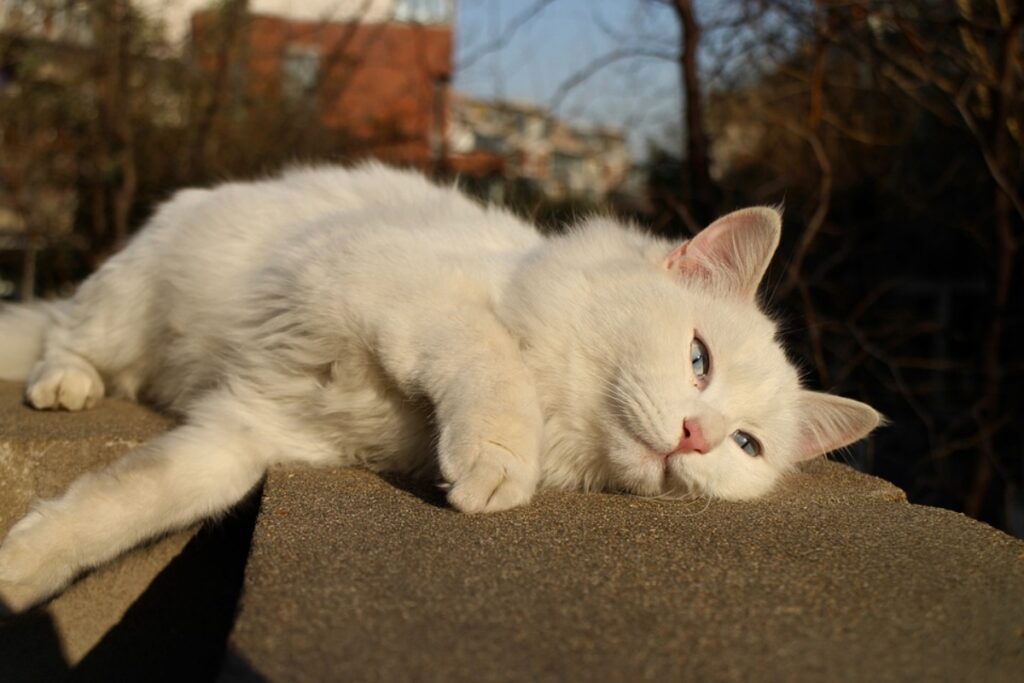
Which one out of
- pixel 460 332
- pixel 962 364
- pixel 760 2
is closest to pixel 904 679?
pixel 460 332

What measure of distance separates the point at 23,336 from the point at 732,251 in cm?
243

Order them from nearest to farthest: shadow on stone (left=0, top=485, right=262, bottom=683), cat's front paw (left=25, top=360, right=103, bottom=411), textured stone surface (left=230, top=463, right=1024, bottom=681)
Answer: textured stone surface (left=230, top=463, right=1024, bottom=681), shadow on stone (left=0, top=485, right=262, bottom=683), cat's front paw (left=25, top=360, right=103, bottom=411)

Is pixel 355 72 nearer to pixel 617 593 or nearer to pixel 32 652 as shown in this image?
pixel 32 652

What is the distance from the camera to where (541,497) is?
190 cm

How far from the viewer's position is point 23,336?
3.13 meters

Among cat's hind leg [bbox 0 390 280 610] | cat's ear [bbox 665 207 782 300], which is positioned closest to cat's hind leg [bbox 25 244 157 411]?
cat's hind leg [bbox 0 390 280 610]

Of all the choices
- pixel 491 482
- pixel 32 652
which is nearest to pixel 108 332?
pixel 32 652

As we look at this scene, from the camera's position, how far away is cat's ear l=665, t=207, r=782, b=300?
2.12 metres

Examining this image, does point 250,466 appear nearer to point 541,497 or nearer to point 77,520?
point 77,520

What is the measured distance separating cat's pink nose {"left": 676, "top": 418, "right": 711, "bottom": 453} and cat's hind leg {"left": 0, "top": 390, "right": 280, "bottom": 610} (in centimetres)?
96

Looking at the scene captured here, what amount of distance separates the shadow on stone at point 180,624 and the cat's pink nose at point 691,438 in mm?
980

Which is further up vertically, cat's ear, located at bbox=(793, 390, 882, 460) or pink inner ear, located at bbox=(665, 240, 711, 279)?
pink inner ear, located at bbox=(665, 240, 711, 279)

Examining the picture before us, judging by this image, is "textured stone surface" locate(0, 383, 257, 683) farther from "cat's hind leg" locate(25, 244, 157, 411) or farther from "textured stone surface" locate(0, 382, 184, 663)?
"cat's hind leg" locate(25, 244, 157, 411)

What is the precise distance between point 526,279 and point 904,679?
1191 millimetres
